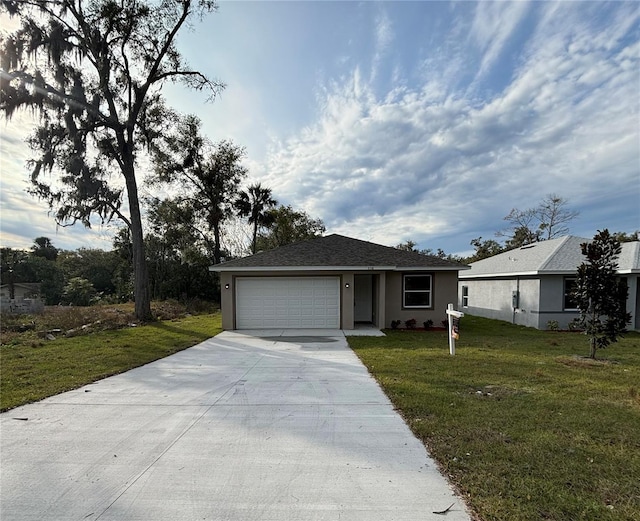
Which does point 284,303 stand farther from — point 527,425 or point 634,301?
point 634,301

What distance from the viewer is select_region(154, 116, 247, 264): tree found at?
2495cm

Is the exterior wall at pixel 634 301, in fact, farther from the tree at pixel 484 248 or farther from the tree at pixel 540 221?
the tree at pixel 484 248

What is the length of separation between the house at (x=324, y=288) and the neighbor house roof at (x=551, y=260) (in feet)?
11.4

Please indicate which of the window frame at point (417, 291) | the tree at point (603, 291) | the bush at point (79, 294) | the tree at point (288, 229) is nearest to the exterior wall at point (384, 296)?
the window frame at point (417, 291)

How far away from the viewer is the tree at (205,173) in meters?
25.0

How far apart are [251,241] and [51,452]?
29391 mm

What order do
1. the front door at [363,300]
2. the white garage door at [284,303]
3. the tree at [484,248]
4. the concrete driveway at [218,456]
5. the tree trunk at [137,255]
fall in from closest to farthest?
1. the concrete driveway at [218,456]
2. the white garage door at [284,303]
3. the front door at [363,300]
4. the tree trunk at [137,255]
5. the tree at [484,248]

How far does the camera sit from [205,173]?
2573 centimetres

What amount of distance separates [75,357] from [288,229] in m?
25.2

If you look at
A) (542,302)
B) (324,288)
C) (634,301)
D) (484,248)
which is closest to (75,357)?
(324,288)

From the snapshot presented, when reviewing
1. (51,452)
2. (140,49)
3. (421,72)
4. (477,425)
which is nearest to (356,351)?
(477,425)

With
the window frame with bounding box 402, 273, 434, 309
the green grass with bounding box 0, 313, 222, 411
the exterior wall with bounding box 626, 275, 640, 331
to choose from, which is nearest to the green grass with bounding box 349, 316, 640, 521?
the window frame with bounding box 402, 273, 434, 309

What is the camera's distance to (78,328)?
12.2m

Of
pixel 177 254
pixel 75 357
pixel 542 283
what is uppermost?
pixel 177 254
